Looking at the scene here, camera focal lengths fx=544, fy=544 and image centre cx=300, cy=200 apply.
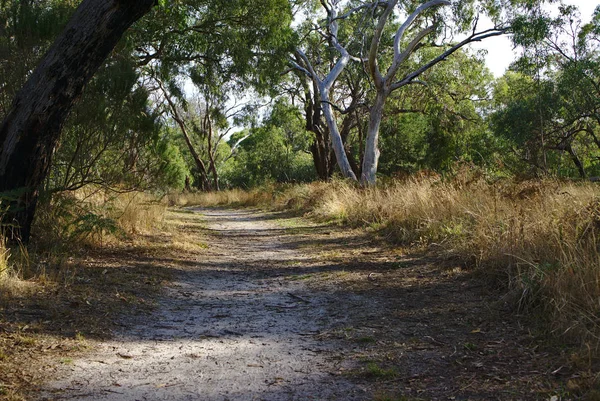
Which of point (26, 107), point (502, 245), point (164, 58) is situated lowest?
point (502, 245)

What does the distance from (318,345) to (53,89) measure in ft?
14.0

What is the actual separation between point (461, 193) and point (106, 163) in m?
5.74

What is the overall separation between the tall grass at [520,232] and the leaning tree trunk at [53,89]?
483cm

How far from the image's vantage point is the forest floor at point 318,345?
10.5 ft

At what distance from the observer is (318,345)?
13.5 feet

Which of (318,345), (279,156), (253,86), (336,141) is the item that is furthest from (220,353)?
(279,156)

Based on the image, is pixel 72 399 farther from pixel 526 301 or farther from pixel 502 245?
pixel 502 245

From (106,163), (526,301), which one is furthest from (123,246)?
(526,301)

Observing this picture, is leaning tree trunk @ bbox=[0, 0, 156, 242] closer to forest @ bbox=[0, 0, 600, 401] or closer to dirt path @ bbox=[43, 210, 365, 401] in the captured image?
forest @ bbox=[0, 0, 600, 401]

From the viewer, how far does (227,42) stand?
12180 millimetres

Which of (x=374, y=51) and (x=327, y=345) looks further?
(x=374, y=51)

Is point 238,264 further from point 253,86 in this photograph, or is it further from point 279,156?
point 279,156

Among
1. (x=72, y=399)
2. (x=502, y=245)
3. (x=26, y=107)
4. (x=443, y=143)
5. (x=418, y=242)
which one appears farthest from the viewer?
(x=443, y=143)

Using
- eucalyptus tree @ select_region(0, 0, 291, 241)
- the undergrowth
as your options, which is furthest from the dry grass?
eucalyptus tree @ select_region(0, 0, 291, 241)
